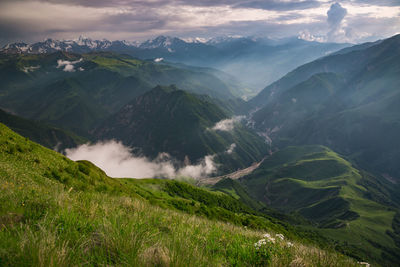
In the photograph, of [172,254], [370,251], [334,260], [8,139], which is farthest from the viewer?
[370,251]

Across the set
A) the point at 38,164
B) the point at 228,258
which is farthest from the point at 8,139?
the point at 228,258

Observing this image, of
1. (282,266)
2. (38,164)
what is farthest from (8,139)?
(282,266)

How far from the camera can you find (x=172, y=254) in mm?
3959

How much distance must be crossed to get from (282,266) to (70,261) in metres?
4.23

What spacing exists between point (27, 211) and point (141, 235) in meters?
3.21

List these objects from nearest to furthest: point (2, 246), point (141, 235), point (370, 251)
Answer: point (2, 246) → point (141, 235) → point (370, 251)

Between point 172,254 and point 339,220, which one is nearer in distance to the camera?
point 172,254

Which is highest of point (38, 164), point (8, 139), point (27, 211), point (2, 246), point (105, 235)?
point (2, 246)

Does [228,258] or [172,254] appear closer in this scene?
[172,254]

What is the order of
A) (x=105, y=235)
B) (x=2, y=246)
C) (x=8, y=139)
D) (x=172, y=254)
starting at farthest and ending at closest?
(x=8, y=139), (x=105, y=235), (x=172, y=254), (x=2, y=246)

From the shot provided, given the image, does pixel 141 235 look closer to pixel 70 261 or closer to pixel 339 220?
pixel 70 261

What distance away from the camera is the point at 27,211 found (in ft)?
18.7

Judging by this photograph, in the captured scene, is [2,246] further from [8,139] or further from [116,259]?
[8,139]

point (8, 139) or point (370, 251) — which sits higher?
point (8, 139)
